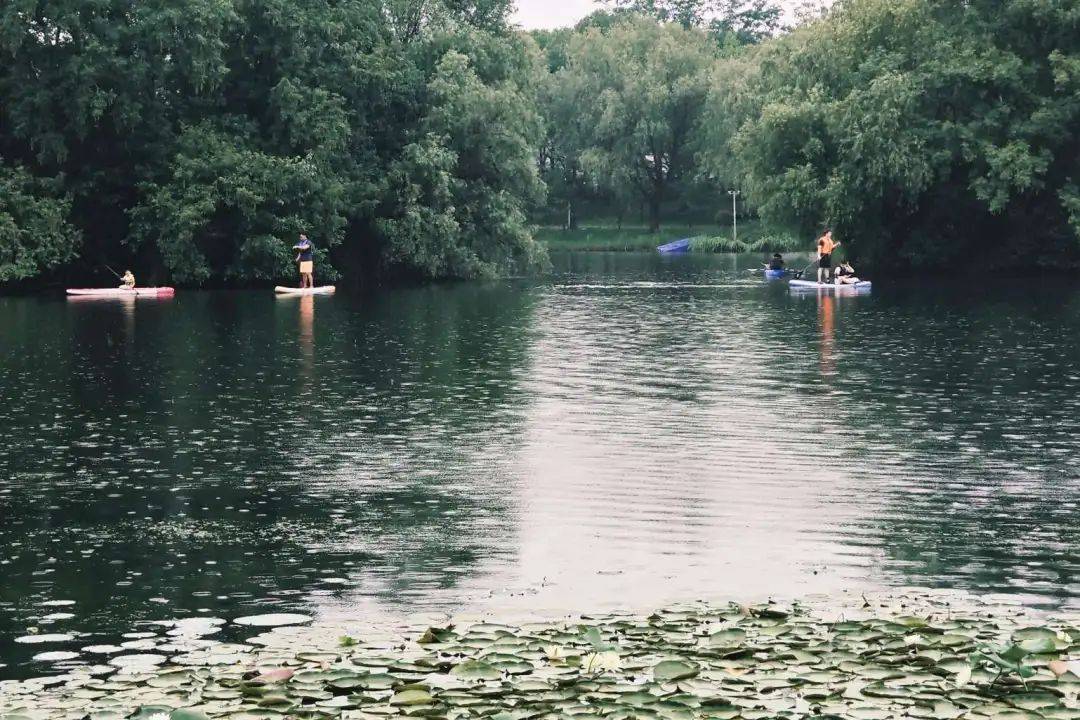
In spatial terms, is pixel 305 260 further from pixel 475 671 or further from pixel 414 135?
pixel 475 671

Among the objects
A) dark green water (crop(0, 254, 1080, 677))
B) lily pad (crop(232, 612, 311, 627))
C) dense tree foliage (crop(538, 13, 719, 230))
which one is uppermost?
dense tree foliage (crop(538, 13, 719, 230))

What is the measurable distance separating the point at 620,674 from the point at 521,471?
7.92 meters

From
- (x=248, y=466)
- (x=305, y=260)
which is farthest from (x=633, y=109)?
(x=248, y=466)

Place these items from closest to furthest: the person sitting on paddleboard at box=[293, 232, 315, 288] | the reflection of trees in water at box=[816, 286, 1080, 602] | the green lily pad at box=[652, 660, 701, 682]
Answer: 1. the green lily pad at box=[652, 660, 701, 682]
2. the reflection of trees in water at box=[816, 286, 1080, 602]
3. the person sitting on paddleboard at box=[293, 232, 315, 288]

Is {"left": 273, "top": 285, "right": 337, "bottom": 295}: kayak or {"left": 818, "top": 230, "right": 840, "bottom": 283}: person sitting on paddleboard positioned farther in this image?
{"left": 818, "top": 230, "right": 840, "bottom": 283}: person sitting on paddleboard

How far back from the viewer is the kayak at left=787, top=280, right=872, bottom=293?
5188cm

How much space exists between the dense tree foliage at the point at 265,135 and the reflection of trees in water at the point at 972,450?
27.5 m

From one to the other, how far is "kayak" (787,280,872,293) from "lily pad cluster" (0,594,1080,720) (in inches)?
1676

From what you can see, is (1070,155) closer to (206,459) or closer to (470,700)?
(206,459)

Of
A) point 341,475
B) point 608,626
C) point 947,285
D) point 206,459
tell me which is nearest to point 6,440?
point 206,459

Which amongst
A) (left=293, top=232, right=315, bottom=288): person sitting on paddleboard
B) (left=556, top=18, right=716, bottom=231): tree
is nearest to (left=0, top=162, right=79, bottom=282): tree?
(left=293, top=232, right=315, bottom=288): person sitting on paddleboard

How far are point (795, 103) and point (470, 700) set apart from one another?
184 feet

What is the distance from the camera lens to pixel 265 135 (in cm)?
6044

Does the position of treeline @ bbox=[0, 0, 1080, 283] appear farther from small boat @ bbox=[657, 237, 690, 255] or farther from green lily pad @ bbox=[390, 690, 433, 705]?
green lily pad @ bbox=[390, 690, 433, 705]
